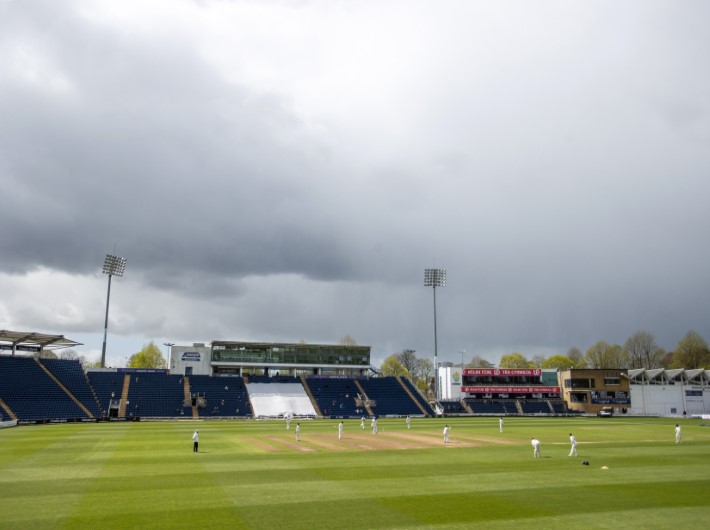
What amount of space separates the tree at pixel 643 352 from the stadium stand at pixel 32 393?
136090 millimetres

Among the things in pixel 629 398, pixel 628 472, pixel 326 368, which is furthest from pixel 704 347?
pixel 628 472

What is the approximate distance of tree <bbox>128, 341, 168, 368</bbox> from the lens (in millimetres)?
150375

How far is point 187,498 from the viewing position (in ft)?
70.4

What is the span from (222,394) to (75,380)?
2306 centimetres

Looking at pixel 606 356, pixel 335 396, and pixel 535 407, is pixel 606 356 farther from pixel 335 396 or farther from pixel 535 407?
pixel 335 396

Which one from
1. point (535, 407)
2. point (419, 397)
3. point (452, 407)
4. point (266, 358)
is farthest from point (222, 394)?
point (535, 407)

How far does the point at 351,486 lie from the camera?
2409 cm

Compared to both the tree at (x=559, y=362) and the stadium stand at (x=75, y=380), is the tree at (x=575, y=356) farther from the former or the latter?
the stadium stand at (x=75, y=380)

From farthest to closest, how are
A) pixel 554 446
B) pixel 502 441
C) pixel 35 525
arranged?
pixel 502 441
pixel 554 446
pixel 35 525

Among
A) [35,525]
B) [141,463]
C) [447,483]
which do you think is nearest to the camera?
[35,525]

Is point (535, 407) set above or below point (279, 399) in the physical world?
below

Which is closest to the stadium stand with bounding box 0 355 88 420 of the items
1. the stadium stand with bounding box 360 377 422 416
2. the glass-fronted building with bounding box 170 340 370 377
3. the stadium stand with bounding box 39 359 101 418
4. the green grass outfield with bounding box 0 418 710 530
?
the stadium stand with bounding box 39 359 101 418

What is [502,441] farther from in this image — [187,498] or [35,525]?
[35,525]

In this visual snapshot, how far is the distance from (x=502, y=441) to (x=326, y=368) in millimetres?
66503
